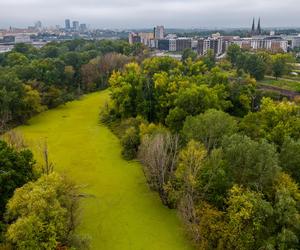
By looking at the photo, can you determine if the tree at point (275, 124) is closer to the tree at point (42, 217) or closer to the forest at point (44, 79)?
the tree at point (42, 217)

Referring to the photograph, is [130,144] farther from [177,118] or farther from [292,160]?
[292,160]

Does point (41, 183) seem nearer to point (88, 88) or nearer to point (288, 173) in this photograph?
point (288, 173)

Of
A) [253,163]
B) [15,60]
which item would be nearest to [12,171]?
[253,163]

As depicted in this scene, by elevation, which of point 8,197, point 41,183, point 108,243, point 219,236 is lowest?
point 108,243

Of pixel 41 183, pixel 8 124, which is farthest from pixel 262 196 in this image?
pixel 8 124

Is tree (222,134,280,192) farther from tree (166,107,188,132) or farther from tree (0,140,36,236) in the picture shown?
tree (0,140,36,236)

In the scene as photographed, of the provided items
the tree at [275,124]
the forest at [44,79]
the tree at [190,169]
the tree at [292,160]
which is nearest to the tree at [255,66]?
the forest at [44,79]
